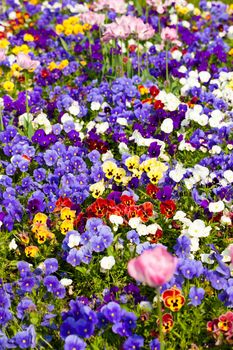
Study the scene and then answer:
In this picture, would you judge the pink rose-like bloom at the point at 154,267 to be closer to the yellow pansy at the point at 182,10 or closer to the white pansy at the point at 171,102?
the white pansy at the point at 171,102

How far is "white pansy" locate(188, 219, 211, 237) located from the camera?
358 cm

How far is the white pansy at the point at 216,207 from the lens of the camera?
378 centimetres

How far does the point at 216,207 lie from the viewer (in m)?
3.79

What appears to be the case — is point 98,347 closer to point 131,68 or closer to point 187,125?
point 187,125

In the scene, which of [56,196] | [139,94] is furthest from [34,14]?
[56,196]

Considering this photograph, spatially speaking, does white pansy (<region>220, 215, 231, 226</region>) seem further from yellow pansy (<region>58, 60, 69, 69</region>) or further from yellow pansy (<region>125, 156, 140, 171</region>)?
yellow pansy (<region>58, 60, 69, 69</region>)

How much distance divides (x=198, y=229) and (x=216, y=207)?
27 centimetres

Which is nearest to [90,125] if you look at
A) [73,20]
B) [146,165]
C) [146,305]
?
[146,165]

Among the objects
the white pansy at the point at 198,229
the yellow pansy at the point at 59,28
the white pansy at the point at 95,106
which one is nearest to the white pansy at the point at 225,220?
the white pansy at the point at 198,229

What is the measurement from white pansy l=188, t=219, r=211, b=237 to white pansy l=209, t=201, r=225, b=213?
202mm

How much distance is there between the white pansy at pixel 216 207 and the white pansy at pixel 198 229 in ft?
0.66

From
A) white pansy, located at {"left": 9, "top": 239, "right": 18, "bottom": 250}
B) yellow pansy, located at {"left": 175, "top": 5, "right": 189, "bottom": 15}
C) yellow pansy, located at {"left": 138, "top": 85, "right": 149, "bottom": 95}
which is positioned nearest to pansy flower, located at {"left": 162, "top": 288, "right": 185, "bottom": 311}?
white pansy, located at {"left": 9, "top": 239, "right": 18, "bottom": 250}

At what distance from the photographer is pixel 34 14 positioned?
802 centimetres

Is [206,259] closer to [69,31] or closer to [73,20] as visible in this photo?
[69,31]
